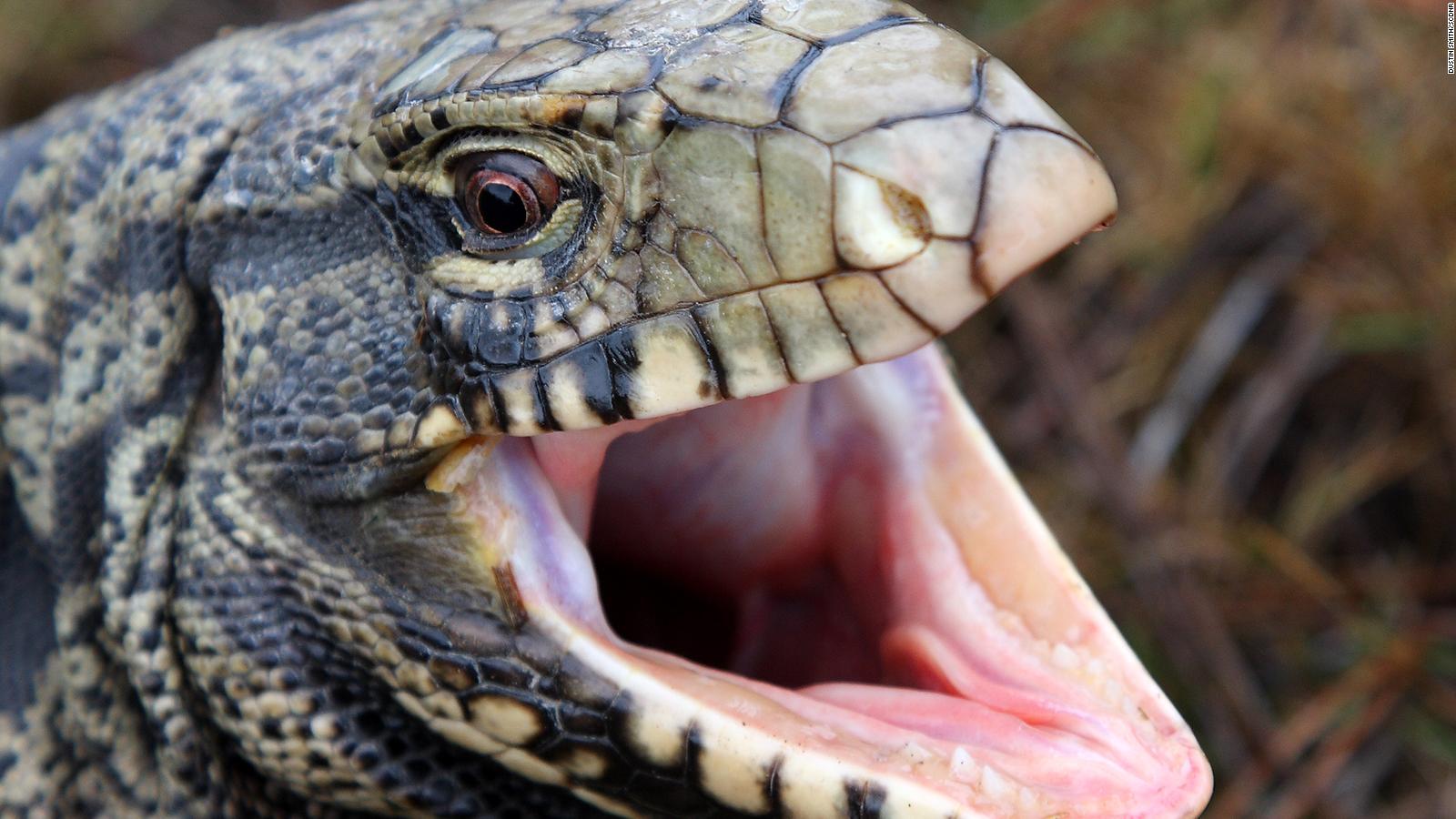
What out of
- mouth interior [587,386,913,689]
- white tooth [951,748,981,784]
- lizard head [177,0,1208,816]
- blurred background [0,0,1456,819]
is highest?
lizard head [177,0,1208,816]

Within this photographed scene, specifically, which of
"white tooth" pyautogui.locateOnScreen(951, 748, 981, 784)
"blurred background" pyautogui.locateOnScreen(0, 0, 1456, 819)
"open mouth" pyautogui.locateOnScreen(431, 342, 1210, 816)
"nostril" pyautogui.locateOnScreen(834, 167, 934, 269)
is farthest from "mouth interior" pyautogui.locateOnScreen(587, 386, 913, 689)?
"blurred background" pyautogui.locateOnScreen(0, 0, 1456, 819)

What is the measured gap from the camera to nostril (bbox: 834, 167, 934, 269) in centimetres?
119

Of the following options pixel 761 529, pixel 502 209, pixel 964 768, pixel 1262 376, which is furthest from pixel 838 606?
pixel 1262 376

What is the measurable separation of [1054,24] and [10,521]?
2322 millimetres

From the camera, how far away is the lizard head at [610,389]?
122 cm

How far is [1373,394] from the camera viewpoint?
292 cm

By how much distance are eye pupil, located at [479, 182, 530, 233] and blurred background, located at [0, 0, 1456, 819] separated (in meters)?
1.59

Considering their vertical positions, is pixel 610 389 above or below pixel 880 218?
below

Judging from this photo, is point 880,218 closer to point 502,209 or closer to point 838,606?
point 502,209

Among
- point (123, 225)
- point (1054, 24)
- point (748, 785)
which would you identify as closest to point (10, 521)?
point (123, 225)

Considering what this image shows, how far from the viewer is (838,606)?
1806mm

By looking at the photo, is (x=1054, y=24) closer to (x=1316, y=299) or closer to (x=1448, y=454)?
(x=1316, y=299)

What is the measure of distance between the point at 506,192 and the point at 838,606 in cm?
74

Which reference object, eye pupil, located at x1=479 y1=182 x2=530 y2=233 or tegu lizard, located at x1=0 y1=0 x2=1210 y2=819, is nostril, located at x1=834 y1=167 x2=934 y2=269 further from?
eye pupil, located at x1=479 y1=182 x2=530 y2=233
